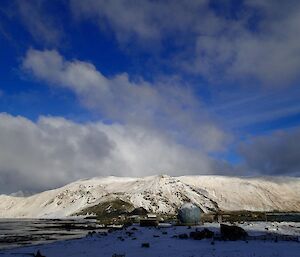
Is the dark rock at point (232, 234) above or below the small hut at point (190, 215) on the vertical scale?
below

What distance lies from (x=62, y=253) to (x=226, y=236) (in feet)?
53.8

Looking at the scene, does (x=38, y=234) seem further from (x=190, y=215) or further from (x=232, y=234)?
(x=232, y=234)

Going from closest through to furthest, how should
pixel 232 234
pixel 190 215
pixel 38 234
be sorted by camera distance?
pixel 232 234 < pixel 190 215 < pixel 38 234

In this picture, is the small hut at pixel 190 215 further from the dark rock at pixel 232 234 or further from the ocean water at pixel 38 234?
the dark rock at pixel 232 234

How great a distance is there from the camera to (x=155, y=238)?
154 ft

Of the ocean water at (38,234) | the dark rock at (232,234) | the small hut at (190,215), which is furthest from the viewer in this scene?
the small hut at (190,215)

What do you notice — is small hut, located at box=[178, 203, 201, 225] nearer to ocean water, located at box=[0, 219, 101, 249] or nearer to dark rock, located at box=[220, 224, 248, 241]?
ocean water, located at box=[0, 219, 101, 249]

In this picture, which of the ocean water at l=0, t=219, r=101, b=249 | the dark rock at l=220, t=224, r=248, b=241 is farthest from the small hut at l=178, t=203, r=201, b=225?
the dark rock at l=220, t=224, r=248, b=241

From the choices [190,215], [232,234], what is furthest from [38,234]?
[232,234]

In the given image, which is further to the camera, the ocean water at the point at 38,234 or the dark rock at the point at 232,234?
the ocean water at the point at 38,234

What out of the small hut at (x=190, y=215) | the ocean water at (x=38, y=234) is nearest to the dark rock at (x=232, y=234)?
the ocean water at (x=38, y=234)

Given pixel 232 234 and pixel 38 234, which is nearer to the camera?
pixel 232 234

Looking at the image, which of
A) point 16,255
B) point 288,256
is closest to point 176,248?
point 288,256

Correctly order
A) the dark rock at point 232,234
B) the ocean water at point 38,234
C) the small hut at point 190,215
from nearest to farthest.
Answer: the dark rock at point 232,234, the ocean water at point 38,234, the small hut at point 190,215
